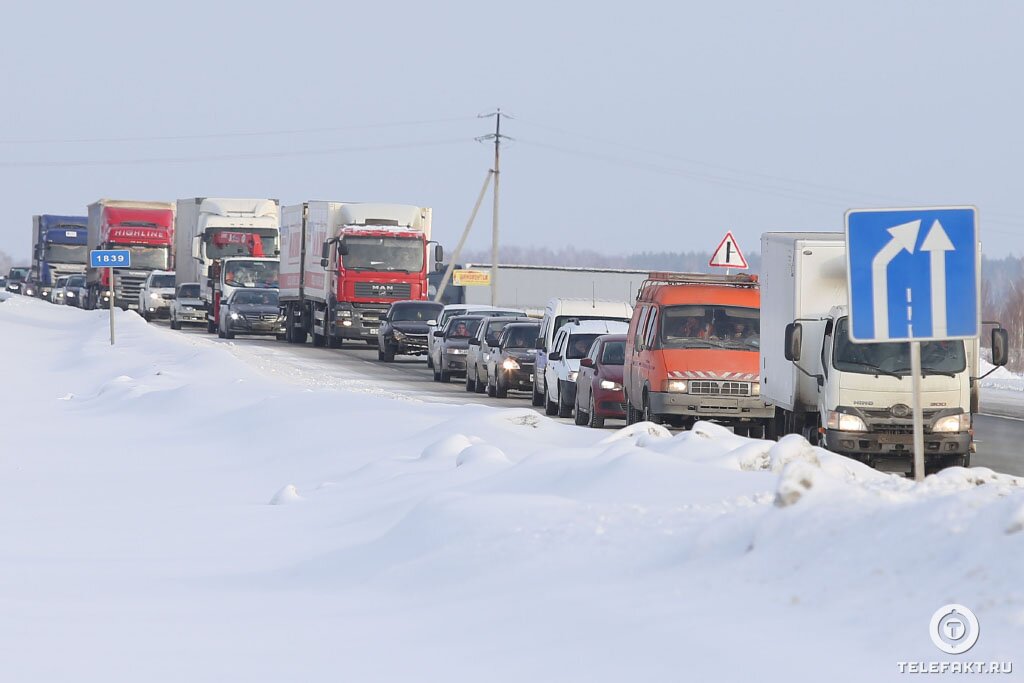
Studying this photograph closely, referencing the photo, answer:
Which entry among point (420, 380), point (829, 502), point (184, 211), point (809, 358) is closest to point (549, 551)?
point (829, 502)

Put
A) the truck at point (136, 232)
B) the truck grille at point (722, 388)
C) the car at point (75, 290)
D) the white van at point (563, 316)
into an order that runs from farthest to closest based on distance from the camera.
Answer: the car at point (75, 290), the truck at point (136, 232), the white van at point (563, 316), the truck grille at point (722, 388)

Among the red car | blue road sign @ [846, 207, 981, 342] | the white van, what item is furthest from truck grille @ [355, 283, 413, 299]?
blue road sign @ [846, 207, 981, 342]

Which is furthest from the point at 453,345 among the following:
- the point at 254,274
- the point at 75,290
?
the point at 75,290

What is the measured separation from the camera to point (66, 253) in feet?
275

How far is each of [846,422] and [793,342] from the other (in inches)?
40.8

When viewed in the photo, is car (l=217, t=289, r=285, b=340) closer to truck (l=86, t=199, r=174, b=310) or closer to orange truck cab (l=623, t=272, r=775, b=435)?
truck (l=86, t=199, r=174, b=310)

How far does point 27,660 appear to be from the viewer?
Result: 7176 millimetres

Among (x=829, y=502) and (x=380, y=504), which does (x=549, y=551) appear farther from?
(x=380, y=504)

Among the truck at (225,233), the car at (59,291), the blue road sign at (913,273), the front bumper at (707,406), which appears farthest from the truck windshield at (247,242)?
the blue road sign at (913,273)

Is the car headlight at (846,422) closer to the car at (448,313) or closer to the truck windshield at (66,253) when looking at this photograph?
the car at (448,313)

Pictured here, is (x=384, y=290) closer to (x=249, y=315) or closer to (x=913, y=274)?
(x=249, y=315)

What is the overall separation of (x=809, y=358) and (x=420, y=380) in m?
18.7

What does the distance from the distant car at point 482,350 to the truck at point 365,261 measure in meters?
10.9

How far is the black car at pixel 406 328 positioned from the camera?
143 feet
